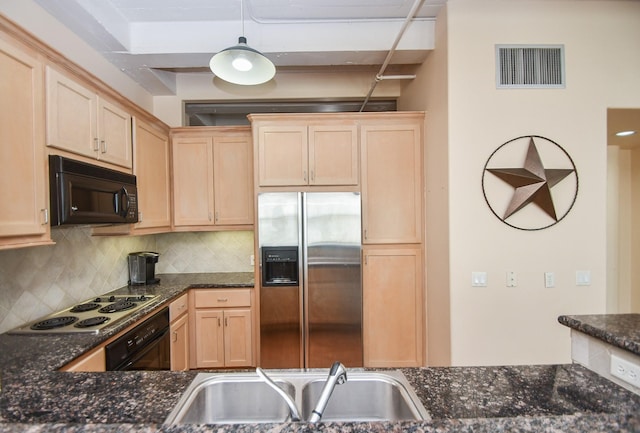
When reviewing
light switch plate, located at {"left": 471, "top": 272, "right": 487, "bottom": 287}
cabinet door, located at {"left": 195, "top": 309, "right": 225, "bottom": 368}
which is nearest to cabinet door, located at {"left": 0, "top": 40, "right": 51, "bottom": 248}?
cabinet door, located at {"left": 195, "top": 309, "right": 225, "bottom": 368}

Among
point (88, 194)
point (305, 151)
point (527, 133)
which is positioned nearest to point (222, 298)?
point (88, 194)

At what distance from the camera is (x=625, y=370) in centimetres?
96

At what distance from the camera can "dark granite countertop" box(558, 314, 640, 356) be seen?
3.07 ft

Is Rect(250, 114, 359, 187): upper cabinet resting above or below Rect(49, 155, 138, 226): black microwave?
above

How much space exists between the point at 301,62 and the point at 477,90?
4.87 feet

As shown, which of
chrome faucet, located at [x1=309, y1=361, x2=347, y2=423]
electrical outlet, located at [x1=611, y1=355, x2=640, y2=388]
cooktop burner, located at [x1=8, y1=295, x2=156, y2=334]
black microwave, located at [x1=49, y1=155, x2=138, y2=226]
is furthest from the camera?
cooktop burner, located at [x1=8, y1=295, x2=156, y2=334]

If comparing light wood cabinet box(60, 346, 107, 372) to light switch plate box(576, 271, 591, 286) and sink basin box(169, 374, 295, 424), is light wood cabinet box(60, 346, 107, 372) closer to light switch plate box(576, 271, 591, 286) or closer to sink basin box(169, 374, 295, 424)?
sink basin box(169, 374, 295, 424)

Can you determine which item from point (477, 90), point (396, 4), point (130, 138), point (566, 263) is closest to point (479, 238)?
point (566, 263)

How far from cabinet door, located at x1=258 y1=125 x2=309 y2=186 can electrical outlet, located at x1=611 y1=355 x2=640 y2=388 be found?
7.00ft

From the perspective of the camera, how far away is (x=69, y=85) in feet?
5.49

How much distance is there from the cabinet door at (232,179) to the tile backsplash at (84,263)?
35 cm

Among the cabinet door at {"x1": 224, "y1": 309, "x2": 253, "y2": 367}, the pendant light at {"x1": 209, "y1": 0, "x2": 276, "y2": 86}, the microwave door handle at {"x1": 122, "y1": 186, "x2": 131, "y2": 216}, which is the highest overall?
the pendant light at {"x1": 209, "y1": 0, "x2": 276, "y2": 86}

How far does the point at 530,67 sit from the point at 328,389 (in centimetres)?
257

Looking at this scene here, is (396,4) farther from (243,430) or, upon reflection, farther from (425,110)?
(243,430)
